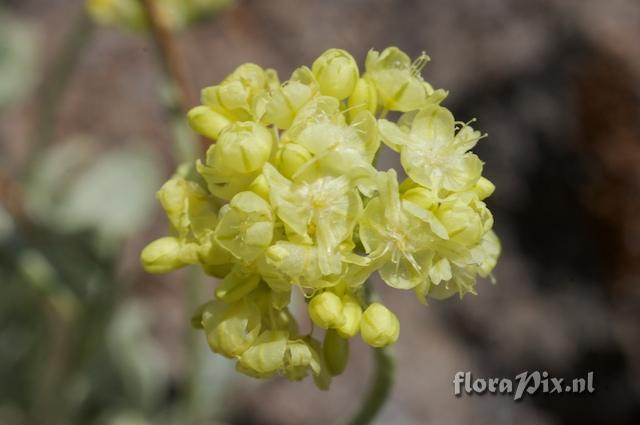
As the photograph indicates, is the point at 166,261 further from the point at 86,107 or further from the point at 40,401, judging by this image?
the point at 86,107

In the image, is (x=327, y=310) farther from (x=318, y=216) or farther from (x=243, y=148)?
(x=243, y=148)

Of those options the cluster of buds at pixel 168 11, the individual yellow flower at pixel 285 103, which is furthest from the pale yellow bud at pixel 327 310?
the cluster of buds at pixel 168 11

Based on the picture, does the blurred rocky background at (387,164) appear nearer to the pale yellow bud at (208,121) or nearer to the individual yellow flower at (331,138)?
the pale yellow bud at (208,121)

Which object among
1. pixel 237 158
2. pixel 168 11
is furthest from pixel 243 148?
pixel 168 11

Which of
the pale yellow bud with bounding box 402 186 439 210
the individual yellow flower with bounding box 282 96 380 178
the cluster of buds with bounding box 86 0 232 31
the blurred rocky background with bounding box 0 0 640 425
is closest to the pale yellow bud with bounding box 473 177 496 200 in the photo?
the pale yellow bud with bounding box 402 186 439 210

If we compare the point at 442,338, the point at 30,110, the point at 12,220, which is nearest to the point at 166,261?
the point at 12,220

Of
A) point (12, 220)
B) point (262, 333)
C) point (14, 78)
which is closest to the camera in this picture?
point (262, 333)

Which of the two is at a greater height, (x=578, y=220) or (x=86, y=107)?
(x=86, y=107)
